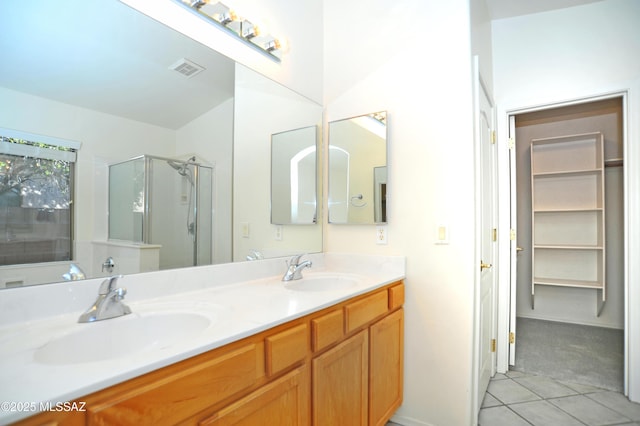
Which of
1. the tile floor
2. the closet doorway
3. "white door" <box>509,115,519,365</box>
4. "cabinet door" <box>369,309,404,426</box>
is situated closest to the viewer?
"cabinet door" <box>369,309,404,426</box>

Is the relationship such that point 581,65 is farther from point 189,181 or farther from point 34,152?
point 34,152

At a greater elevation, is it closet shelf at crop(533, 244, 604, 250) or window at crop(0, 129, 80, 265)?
window at crop(0, 129, 80, 265)

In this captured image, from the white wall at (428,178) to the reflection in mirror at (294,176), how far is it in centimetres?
39

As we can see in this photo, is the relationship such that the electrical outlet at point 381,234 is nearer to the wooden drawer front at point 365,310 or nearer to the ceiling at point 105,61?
the wooden drawer front at point 365,310

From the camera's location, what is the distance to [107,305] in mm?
989

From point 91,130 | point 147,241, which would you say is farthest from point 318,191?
point 91,130

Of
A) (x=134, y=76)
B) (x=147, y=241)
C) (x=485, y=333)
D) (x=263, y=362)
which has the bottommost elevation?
(x=485, y=333)

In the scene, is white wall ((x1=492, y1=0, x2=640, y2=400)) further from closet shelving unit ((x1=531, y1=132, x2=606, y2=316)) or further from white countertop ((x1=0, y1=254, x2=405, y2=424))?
white countertop ((x1=0, y1=254, x2=405, y2=424))

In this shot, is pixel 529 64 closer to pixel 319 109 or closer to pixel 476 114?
pixel 476 114

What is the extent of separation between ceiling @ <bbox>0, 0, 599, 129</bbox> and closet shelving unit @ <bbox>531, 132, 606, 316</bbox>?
3.63 m

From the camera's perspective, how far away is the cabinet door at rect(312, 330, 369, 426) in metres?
1.20

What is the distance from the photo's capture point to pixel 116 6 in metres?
1.14

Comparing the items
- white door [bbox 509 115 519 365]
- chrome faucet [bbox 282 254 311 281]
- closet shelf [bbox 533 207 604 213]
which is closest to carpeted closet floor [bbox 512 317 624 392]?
white door [bbox 509 115 519 365]

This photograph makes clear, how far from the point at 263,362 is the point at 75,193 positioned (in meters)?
0.83
